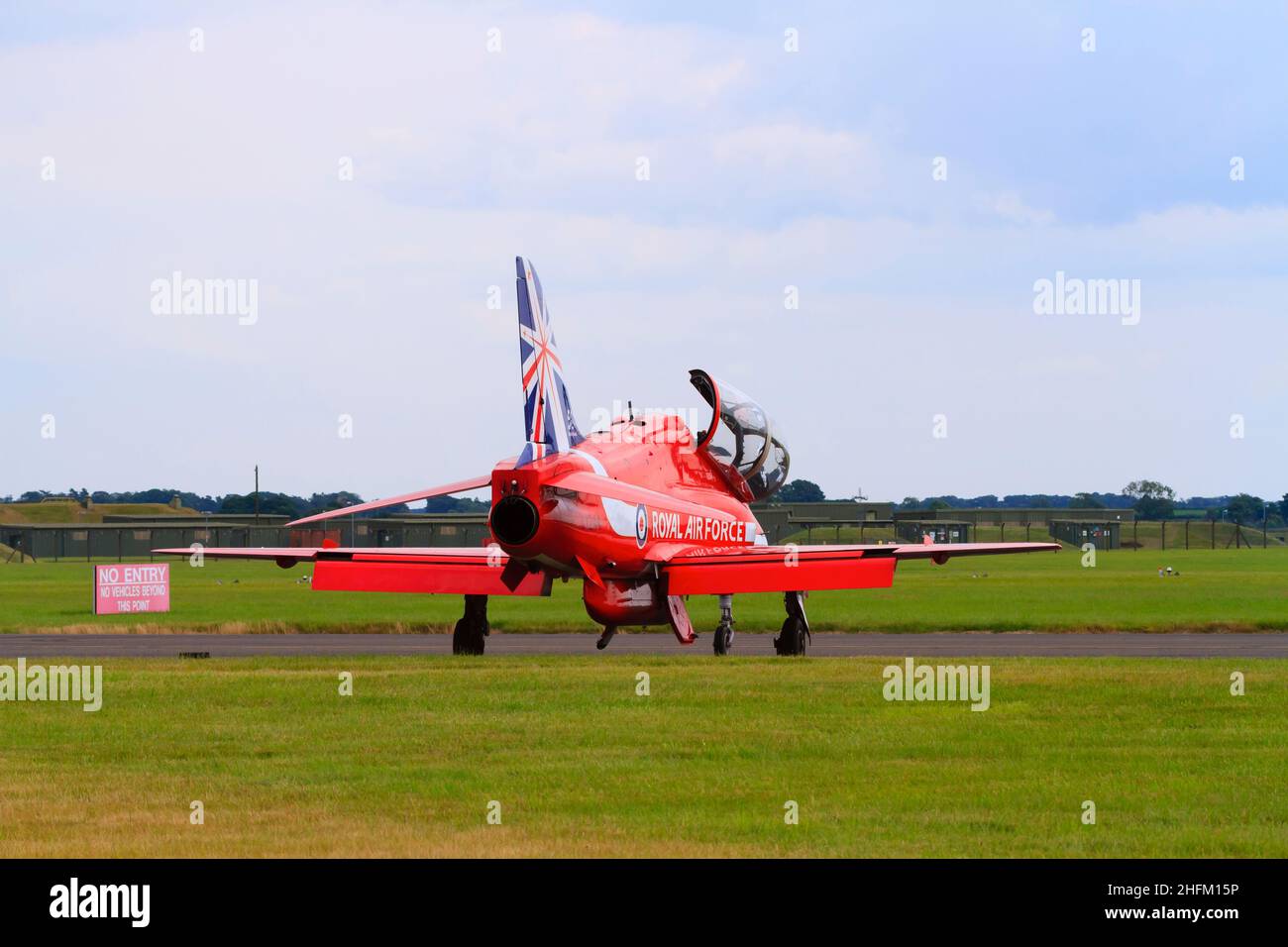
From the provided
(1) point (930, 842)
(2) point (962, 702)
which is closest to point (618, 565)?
(2) point (962, 702)

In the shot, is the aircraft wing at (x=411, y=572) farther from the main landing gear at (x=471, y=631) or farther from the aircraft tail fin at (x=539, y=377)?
the aircraft tail fin at (x=539, y=377)

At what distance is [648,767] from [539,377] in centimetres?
1195

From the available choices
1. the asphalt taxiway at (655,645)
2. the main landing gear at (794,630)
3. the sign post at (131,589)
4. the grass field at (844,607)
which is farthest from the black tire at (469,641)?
the sign post at (131,589)

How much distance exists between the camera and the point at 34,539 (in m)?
145

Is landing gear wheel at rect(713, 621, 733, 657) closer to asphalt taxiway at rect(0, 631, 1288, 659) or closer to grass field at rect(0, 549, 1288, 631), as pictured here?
asphalt taxiway at rect(0, 631, 1288, 659)

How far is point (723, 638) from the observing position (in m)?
29.8

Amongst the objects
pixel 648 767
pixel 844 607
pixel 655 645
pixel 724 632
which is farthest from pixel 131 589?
pixel 648 767

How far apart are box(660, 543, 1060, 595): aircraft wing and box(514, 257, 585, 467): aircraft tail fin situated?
119 inches

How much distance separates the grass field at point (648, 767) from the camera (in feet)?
39.2

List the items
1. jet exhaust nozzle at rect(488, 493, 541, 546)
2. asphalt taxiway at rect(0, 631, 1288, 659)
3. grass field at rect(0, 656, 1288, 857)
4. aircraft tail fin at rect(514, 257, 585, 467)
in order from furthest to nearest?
asphalt taxiway at rect(0, 631, 1288, 659) < aircraft tail fin at rect(514, 257, 585, 467) < jet exhaust nozzle at rect(488, 493, 541, 546) < grass field at rect(0, 656, 1288, 857)

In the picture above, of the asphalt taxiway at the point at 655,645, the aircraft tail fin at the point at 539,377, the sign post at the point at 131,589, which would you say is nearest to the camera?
the aircraft tail fin at the point at 539,377

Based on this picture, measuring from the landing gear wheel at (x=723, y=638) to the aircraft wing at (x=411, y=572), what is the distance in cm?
348

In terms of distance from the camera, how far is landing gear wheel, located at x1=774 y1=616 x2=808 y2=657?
29.4m

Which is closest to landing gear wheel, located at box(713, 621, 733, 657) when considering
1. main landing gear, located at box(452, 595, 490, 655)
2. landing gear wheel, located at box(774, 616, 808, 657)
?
landing gear wheel, located at box(774, 616, 808, 657)
